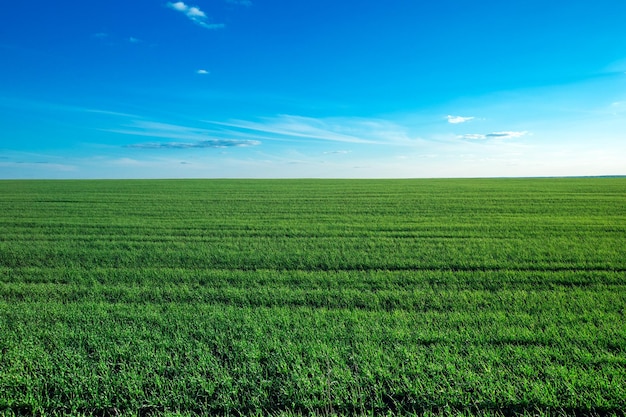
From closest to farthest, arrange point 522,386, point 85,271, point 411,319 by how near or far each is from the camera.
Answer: point 522,386 < point 411,319 < point 85,271

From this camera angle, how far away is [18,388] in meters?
3.84

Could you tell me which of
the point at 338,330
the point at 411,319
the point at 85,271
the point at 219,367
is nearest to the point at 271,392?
the point at 219,367

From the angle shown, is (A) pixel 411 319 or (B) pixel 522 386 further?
(A) pixel 411 319

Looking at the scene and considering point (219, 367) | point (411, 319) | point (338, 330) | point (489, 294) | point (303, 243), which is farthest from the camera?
point (303, 243)

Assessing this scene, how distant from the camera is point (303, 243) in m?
11.1

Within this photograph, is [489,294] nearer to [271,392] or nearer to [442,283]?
[442,283]

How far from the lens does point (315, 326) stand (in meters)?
5.14

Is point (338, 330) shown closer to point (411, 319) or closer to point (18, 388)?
point (411, 319)

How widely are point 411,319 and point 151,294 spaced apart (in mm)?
5217

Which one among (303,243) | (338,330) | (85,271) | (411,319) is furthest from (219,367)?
(303,243)

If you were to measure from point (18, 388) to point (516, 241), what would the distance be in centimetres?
1290

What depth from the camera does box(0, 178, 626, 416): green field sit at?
11.9ft

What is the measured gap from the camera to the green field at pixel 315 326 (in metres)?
3.64

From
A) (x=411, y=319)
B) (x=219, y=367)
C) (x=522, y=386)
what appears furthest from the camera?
(x=411, y=319)
